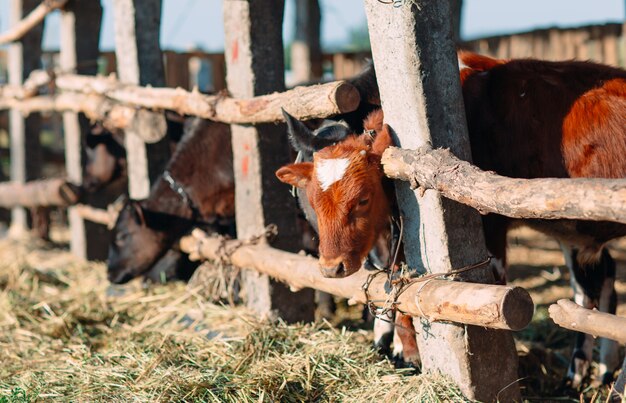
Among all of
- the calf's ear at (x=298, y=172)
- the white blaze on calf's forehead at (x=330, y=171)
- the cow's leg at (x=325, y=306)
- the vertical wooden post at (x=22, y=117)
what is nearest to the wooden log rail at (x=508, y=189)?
the white blaze on calf's forehead at (x=330, y=171)

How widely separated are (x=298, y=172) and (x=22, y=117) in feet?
19.6

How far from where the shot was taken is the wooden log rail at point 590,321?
2.63 m

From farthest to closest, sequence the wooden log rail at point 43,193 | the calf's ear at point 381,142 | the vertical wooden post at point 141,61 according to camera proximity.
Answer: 1. the wooden log rail at point 43,193
2. the vertical wooden post at point 141,61
3. the calf's ear at point 381,142

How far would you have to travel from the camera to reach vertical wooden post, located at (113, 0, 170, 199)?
20.5 feet

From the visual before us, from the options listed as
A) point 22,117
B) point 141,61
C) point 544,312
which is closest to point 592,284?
point 544,312

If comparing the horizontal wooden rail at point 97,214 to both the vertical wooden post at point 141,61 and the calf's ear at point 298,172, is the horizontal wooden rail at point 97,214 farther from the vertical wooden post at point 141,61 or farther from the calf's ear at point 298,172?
the calf's ear at point 298,172

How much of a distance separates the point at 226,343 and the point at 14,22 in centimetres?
615

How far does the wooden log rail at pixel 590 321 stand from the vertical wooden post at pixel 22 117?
7.54 metres

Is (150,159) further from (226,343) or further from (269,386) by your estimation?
(269,386)

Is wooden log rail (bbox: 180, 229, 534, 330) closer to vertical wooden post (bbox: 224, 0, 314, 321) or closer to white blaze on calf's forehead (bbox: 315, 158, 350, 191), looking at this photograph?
vertical wooden post (bbox: 224, 0, 314, 321)

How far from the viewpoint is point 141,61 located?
6.39 m

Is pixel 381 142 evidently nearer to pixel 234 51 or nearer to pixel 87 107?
pixel 234 51

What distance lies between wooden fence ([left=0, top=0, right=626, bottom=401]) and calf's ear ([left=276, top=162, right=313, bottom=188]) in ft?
0.95

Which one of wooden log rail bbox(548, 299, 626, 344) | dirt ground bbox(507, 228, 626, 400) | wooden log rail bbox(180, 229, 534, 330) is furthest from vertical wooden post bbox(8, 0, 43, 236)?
wooden log rail bbox(548, 299, 626, 344)
